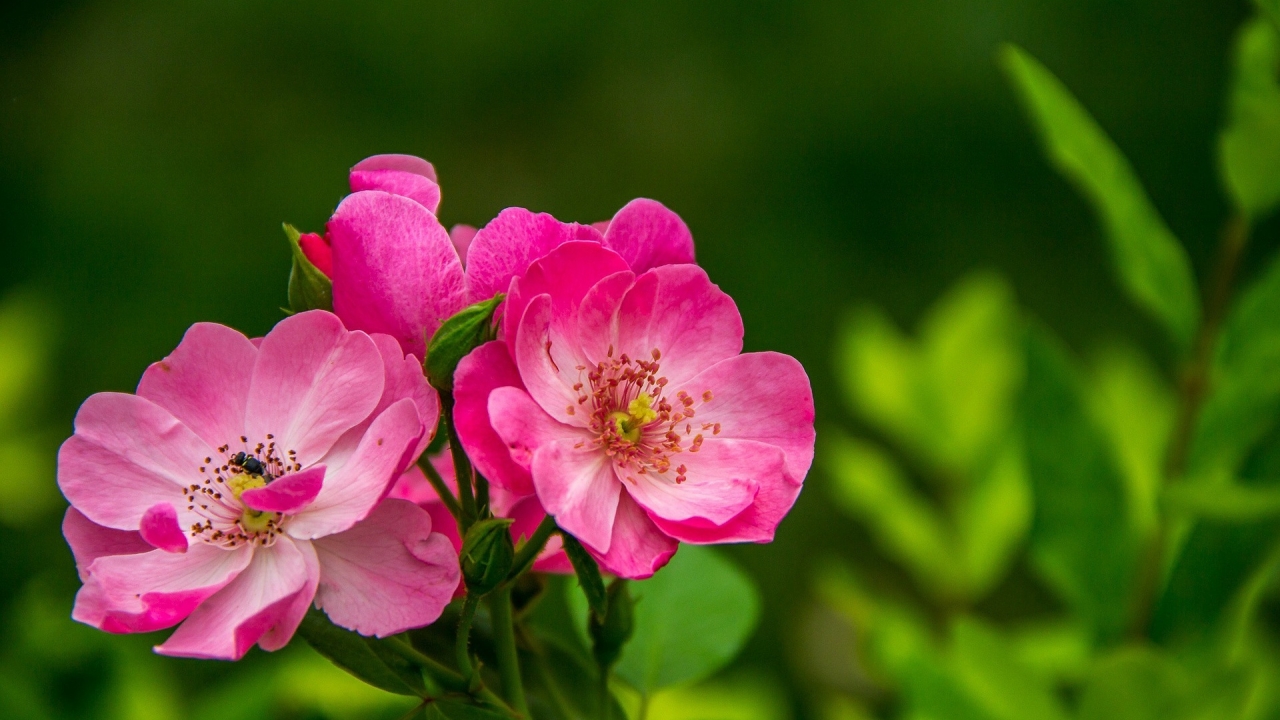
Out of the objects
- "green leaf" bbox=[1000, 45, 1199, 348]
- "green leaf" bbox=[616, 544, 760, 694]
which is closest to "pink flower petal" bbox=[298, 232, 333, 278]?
"green leaf" bbox=[616, 544, 760, 694]

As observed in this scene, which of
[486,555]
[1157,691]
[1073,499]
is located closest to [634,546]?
[486,555]

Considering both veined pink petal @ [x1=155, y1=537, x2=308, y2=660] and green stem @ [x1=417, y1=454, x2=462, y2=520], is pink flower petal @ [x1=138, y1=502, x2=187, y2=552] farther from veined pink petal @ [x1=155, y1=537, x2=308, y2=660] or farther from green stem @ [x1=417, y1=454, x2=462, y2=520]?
green stem @ [x1=417, y1=454, x2=462, y2=520]

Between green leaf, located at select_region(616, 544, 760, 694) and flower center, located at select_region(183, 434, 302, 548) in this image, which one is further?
green leaf, located at select_region(616, 544, 760, 694)

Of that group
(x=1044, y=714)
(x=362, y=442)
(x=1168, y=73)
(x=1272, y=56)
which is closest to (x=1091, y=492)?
(x=1044, y=714)

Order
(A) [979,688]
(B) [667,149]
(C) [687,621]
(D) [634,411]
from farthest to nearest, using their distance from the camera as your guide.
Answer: (B) [667,149] < (A) [979,688] < (C) [687,621] < (D) [634,411]

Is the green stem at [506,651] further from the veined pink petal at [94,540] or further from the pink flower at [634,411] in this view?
the veined pink petal at [94,540]

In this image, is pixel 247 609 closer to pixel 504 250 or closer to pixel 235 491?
pixel 235 491

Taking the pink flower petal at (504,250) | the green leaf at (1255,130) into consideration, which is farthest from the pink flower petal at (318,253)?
the green leaf at (1255,130)
